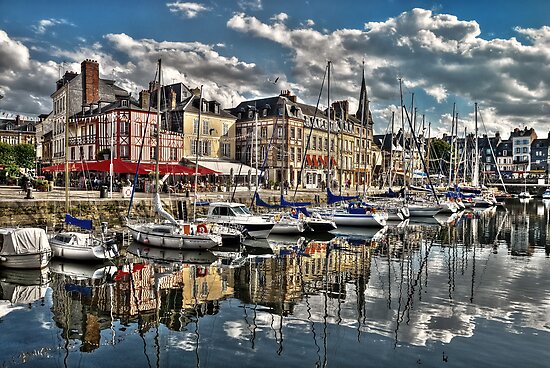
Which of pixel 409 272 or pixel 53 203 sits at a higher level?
pixel 53 203

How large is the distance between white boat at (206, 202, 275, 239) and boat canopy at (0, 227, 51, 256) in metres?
9.98

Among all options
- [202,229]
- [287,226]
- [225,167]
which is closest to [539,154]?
[225,167]

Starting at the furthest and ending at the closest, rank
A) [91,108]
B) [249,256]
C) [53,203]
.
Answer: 1. [91,108]
2. [53,203]
3. [249,256]

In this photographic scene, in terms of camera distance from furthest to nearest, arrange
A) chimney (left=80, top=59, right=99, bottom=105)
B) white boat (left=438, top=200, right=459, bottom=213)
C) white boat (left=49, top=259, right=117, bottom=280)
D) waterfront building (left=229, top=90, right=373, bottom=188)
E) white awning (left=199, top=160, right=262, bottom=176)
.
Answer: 1. waterfront building (left=229, top=90, right=373, bottom=188)
2. chimney (left=80, top=59, right=99, bottom=105)
3. white awning (left=199, top=160, right=262, bottom=176)
4. white boat (left=438, top=200, right=459, bottom=213)
5. white boat (left=49, top=259, right=117, bottom=280)

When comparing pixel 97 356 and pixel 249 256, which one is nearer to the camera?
pixel 97 356

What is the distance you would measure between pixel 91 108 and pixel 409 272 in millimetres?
37879

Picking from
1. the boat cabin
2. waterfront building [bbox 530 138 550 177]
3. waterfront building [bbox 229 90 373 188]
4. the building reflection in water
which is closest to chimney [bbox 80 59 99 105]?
waterfront building [bbox 229 90 373 188]

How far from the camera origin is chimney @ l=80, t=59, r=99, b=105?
48031mm

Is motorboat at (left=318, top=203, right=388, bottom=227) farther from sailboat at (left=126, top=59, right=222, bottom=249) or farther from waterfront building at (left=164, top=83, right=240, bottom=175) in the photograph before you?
waterfront building at (left=164, top=83, right=240, bottom=175)

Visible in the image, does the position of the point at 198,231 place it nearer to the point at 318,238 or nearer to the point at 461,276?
the point at 318,238

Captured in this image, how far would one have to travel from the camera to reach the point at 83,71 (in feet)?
159

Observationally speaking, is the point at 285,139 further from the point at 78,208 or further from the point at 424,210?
the point at 78,208

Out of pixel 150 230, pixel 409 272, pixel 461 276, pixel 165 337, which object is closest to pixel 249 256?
pixel 150 230

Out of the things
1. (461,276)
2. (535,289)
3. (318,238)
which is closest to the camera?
(535,289)
